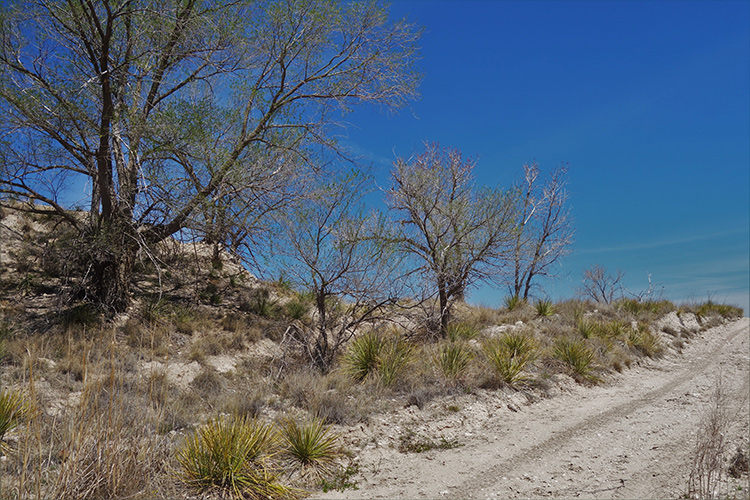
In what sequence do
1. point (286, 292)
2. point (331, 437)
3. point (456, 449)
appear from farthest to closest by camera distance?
point (286, 292)
point (456, 449)
point (331, 437)

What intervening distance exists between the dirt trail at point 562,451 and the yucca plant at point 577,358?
0.46 m

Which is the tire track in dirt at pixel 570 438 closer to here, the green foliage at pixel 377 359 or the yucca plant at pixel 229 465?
the yucca plant at pixel 229 465

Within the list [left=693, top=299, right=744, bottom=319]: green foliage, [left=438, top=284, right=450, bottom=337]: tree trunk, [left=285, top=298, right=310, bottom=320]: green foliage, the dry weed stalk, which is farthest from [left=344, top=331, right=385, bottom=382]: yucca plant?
[left=693, top=299, right=744, bottom=319]: green foliage

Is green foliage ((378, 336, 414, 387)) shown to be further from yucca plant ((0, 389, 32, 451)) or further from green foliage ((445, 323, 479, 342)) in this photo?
yucca plant ((0, 389, 32, 451))

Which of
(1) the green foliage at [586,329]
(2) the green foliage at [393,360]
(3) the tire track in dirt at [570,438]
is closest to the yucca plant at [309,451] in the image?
(3) the tire track in dirt at [570,438]

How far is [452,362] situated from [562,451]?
276 centimetres

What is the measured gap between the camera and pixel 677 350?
16000 millimetres

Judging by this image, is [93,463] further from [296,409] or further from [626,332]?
[626,332]

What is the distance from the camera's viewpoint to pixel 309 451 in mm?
5887

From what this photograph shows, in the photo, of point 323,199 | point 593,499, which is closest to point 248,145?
point 323,199

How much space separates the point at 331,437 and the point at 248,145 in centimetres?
962

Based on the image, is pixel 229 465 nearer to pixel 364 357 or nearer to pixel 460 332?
pixel 364 357

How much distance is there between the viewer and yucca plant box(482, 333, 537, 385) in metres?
9.45

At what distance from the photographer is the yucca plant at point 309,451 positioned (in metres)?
5.77
